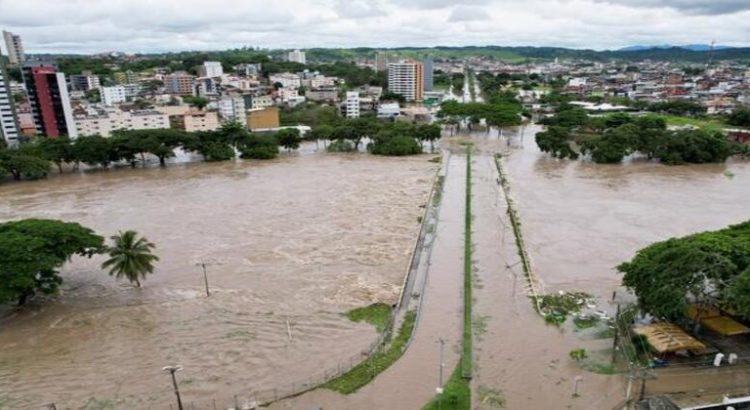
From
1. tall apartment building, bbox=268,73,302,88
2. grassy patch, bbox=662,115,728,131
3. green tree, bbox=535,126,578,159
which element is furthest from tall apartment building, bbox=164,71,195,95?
grassy patch, bbox=662,115,728,131

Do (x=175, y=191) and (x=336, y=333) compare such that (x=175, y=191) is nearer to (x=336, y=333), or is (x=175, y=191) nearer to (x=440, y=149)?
(x=336, y=333)

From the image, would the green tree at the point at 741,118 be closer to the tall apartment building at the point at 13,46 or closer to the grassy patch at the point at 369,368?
the grassy patch at the point at 369,368

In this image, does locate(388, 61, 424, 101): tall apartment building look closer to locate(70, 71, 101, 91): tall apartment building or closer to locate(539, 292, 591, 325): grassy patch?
locate(70, 71, 101, 91): tall apartment building

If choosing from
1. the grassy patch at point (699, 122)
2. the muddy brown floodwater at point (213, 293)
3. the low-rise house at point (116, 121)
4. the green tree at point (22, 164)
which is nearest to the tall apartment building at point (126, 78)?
the low-rise house at point (116, 121)

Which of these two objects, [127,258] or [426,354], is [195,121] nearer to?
[127,258]

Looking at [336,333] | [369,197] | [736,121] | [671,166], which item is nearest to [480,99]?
[736,121]

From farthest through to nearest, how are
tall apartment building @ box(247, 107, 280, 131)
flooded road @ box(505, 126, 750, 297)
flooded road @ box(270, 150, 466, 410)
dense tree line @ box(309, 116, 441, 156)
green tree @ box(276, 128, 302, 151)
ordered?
tall apartment building @ box(247, 107, 280, 131) → green tree @ box(276, 128, 302, 151) → dense tree line @ box(309, 116, 441, 156) → flooded road @ box(505, 126, 750, 297) → flooded road @ box(270, 150, 466, 410)
